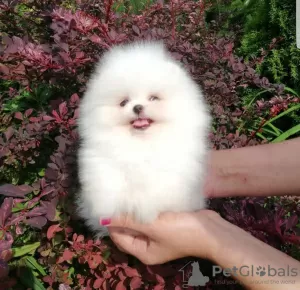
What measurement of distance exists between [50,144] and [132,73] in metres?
0.63

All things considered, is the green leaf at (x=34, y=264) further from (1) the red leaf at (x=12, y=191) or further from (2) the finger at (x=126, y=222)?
(2) the finger at (x=126, y=222)

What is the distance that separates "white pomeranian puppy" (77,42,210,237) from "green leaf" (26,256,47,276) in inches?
17.6

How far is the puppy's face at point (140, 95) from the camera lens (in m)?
0.99

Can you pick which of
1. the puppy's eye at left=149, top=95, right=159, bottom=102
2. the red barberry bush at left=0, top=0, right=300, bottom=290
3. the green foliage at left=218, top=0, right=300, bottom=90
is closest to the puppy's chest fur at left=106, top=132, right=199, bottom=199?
the puppy's eye at left=149, top=95, right=159, bottom=102

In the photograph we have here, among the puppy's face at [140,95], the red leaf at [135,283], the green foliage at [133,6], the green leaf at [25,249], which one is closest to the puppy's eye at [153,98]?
the puppy's face at [140,95]

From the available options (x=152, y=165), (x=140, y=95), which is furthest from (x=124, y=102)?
(x=152, y=165)

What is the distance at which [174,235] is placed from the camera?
99 cm

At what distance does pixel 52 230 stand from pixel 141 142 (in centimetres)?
43

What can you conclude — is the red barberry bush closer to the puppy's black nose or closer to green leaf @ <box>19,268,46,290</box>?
green leaf @ <box>19,268,46,290</box>

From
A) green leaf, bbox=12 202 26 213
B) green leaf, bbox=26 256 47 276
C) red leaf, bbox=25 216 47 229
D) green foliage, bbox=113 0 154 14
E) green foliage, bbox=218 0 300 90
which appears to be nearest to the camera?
red leaf, bbox=25 216 47 229

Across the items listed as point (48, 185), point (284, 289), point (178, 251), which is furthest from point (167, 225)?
point (48, 185)

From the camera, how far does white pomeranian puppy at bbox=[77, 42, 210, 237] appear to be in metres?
0.99

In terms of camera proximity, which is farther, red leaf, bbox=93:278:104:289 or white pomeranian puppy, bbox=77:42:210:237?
red leaf, bbox=93:278:104:289

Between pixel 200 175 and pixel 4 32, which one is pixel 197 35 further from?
pixel 200 175
